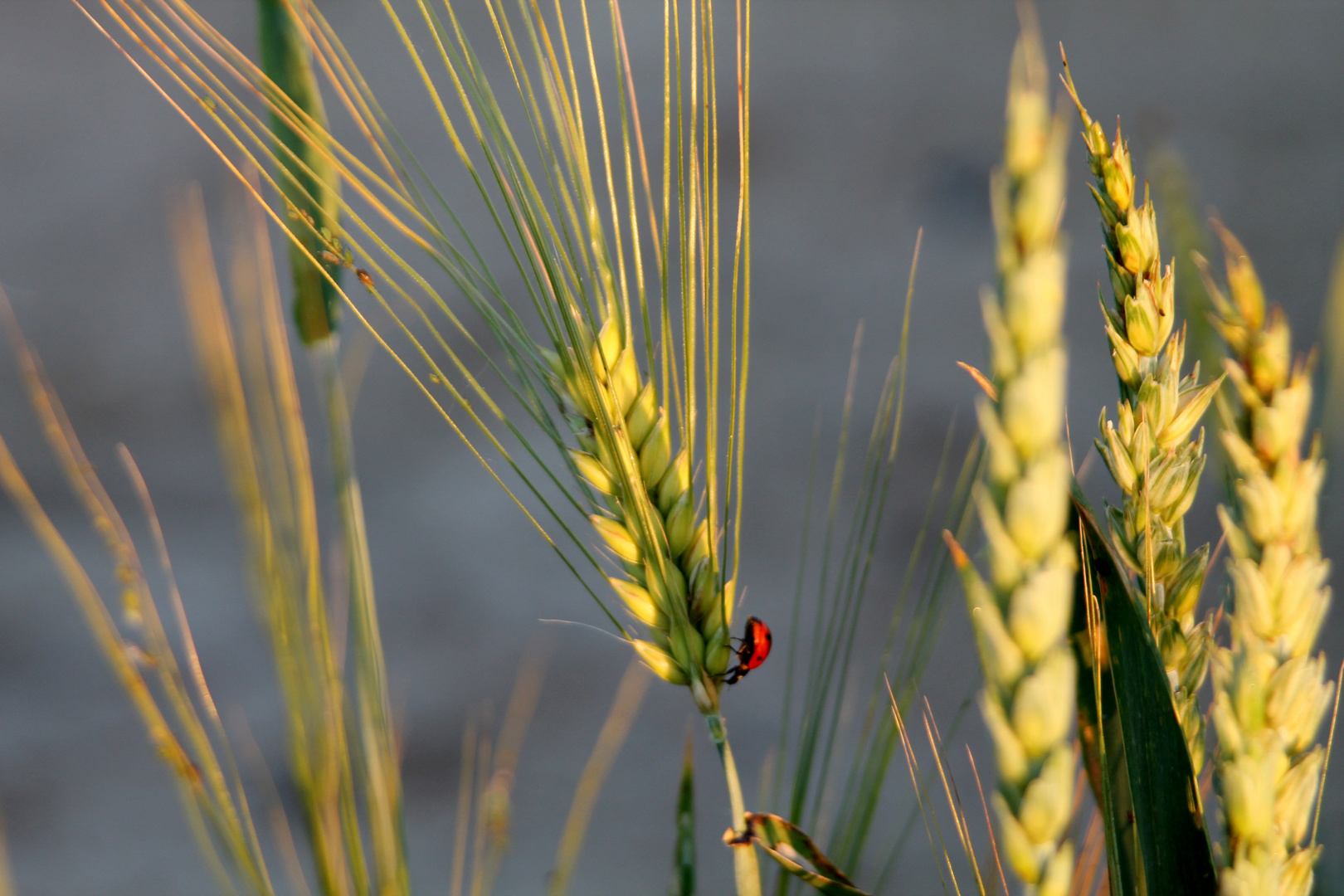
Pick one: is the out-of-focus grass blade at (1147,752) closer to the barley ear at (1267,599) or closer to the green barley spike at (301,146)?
the barley ear at (1267,599)

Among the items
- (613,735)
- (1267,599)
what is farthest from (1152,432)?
(613,735)

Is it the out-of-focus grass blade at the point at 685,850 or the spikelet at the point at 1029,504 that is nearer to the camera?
the spikelet at the point at 1029,504

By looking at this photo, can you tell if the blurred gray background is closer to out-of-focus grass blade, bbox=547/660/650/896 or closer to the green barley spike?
out-of-focus grass blade, bbox=547/660/650/896

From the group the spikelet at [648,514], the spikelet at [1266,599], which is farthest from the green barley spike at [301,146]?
the spikelet at [1266,599]

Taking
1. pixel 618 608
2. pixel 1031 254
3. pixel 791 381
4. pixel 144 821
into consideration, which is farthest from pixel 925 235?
pixel 144 821

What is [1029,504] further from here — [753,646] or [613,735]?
[613,735]

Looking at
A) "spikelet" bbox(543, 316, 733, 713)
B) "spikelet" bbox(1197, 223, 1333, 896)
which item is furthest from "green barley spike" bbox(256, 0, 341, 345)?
"spikelet" bbox(1197, 223, 1333, 896)

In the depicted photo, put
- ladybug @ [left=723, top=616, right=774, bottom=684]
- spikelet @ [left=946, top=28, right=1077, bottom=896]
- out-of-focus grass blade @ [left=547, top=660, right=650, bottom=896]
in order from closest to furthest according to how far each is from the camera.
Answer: spikelet @ [left=946, top=28, right=1077, bottom=896] < ladybug @ [left=723, top=616, right=774, bottom=684] < out-of-focus grass blade @ [left=547, top=660, right=650, bottom=896]
